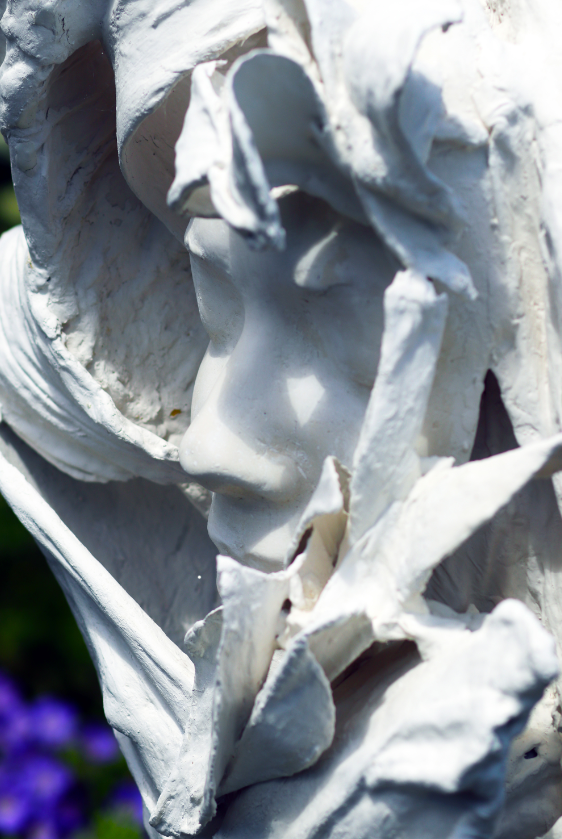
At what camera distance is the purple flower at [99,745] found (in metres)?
1.70

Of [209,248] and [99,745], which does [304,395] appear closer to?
[209,248]

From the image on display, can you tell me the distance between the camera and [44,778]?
1.62m

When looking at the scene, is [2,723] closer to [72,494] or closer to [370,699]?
[72,494]

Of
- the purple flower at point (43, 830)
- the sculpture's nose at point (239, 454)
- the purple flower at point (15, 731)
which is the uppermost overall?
the sculpture's nose at point (239, 454)

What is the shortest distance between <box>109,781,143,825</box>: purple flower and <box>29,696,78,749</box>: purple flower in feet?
0.45

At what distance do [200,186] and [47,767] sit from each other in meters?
1.45

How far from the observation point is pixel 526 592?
0.65 metres

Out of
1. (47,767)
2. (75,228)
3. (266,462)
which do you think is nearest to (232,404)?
(266,462)

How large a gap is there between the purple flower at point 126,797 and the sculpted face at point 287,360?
1100 mm

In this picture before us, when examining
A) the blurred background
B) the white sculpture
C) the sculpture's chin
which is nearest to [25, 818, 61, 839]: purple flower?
the blurred background

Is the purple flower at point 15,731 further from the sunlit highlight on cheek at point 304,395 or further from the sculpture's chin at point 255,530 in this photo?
the sunlit highlight on cheek at point 304,395

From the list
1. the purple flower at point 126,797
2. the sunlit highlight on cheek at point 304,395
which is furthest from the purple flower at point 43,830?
the sunlit highlight on cheek at point 304,395

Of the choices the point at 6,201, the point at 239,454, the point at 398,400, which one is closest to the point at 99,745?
the point at 6,201

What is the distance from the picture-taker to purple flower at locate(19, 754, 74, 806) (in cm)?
159
